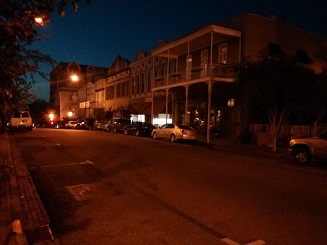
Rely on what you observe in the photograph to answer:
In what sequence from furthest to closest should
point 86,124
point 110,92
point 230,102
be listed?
point 110,92, point 86,124, point 230,102

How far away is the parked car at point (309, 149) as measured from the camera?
13.4 meters

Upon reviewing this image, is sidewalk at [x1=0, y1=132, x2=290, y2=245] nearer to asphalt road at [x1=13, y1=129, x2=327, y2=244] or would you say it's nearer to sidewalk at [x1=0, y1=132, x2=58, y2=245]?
sidewalk at [x1=0, y1=132, x2=58, y2=245]

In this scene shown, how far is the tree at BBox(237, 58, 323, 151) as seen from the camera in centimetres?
1741

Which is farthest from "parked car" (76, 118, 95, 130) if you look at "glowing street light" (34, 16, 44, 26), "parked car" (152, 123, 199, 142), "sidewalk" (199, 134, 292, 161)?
"glowing street light" (34, 16, 44, 26)

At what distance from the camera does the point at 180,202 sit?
7312mm

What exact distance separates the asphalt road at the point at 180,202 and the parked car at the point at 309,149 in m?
1.95

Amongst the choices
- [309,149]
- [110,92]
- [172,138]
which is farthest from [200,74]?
[110,92]

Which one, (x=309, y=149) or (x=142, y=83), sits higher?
(x=142, y=83)

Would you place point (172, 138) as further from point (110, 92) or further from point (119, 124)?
point (110, 92)

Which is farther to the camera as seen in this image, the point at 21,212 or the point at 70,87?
the point at 70,87

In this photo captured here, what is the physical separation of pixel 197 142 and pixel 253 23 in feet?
31.6

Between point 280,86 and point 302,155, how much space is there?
4.72 metres

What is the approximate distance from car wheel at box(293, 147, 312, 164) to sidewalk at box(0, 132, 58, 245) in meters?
10.5

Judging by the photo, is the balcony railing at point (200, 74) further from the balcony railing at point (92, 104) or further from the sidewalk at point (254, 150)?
the balcony railing at point (92, 104)
